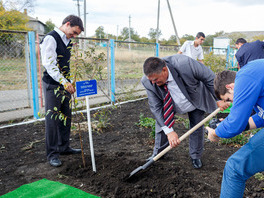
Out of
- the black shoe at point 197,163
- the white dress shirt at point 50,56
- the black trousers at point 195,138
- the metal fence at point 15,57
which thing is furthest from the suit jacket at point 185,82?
the metal fence at point 15,57

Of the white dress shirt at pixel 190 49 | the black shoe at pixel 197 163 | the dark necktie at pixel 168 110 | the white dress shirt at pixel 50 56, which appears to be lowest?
the black shoe at pixel 197 163

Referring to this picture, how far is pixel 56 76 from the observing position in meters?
2.96

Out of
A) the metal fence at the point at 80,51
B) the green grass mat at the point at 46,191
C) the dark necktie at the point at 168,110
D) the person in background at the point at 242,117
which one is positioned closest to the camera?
the person in background at the point at 242,117

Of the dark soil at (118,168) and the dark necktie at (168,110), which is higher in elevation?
the dark necktie at (168,110)

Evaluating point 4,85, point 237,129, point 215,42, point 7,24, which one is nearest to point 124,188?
point 237,129

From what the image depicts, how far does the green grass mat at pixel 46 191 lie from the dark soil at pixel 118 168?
11 cm

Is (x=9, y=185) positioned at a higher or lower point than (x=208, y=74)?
lower

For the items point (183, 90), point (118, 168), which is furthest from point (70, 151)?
point (183, 90)

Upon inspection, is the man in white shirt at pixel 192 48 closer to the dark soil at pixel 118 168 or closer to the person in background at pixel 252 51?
the person in background at pixel 252 51

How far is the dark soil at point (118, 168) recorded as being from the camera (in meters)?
2.66

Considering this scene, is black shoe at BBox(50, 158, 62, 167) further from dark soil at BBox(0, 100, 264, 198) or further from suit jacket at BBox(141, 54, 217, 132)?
suit jacket at BBox(141, 54, 217, 132)

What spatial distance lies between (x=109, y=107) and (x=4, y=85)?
3.61 m

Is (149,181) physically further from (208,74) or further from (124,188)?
(208,74)

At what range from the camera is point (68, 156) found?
3.54m
